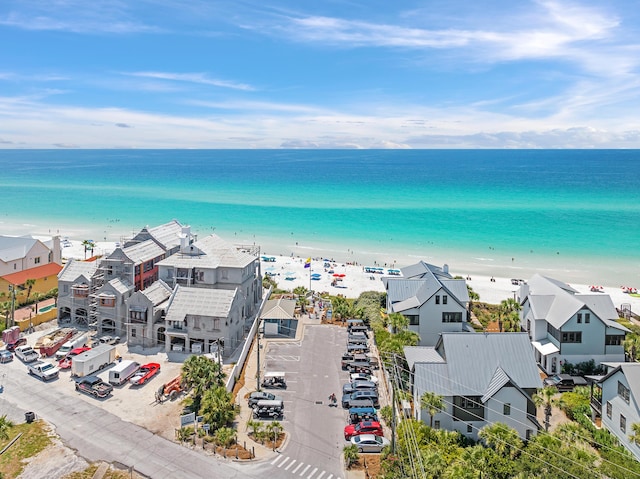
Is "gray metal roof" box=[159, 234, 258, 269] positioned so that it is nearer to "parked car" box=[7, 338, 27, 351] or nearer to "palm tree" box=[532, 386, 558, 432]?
"parked car" box=[7, 338, 27, 351]

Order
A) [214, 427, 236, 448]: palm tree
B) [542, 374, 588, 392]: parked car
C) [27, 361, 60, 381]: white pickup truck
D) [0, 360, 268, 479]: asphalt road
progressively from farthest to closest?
[542, 374, 588, 392]: parked car
[27, 361, 60, 381]: white pickup truck
[214, 427, 236, 448]: palm tree
[0, 360, 268, 479]: asphalt road

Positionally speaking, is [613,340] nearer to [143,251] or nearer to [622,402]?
[622,402]

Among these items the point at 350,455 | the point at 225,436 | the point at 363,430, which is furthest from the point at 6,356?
the point at 350,455

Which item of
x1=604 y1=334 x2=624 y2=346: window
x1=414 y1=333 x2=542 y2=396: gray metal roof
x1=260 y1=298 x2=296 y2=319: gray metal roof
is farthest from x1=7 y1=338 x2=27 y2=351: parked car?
x1=604 y1=334 x2=624 y2=346: window

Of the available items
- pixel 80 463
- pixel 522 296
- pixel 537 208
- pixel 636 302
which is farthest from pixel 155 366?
pixel 537 208

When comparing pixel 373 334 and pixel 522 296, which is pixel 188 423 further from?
pixel 522 296
